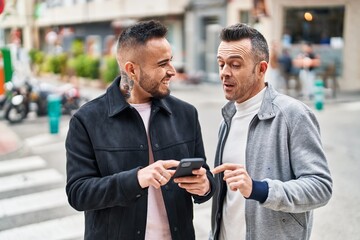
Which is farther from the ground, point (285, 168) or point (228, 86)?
point (228, 86)

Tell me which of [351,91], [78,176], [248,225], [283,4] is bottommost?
[351,91]

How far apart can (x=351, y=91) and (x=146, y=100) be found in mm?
17495

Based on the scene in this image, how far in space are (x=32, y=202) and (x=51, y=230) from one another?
3.86ft

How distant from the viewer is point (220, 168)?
209 cm

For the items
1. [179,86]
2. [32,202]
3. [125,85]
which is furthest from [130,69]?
[179,86]

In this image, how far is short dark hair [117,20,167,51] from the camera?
7.34 ft

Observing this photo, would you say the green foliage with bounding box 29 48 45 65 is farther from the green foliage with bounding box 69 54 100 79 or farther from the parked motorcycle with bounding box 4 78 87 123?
the parked motorcycle with bounding box 4 78 87 123

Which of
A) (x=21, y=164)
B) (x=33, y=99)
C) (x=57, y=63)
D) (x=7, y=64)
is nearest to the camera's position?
(x=21, y=164)

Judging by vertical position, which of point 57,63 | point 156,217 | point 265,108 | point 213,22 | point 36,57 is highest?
point 213,22

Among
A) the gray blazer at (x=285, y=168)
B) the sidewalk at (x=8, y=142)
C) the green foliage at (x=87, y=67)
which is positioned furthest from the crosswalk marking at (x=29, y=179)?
the green foliage at (x=87, y=67)

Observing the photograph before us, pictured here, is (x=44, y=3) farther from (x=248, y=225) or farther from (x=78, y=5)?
(x=248, y=225)

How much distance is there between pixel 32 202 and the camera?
682cm

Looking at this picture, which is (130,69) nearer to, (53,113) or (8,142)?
(8,142)

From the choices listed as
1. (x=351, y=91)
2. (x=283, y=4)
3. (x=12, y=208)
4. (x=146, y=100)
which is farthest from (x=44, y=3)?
(x=146, y=100)
